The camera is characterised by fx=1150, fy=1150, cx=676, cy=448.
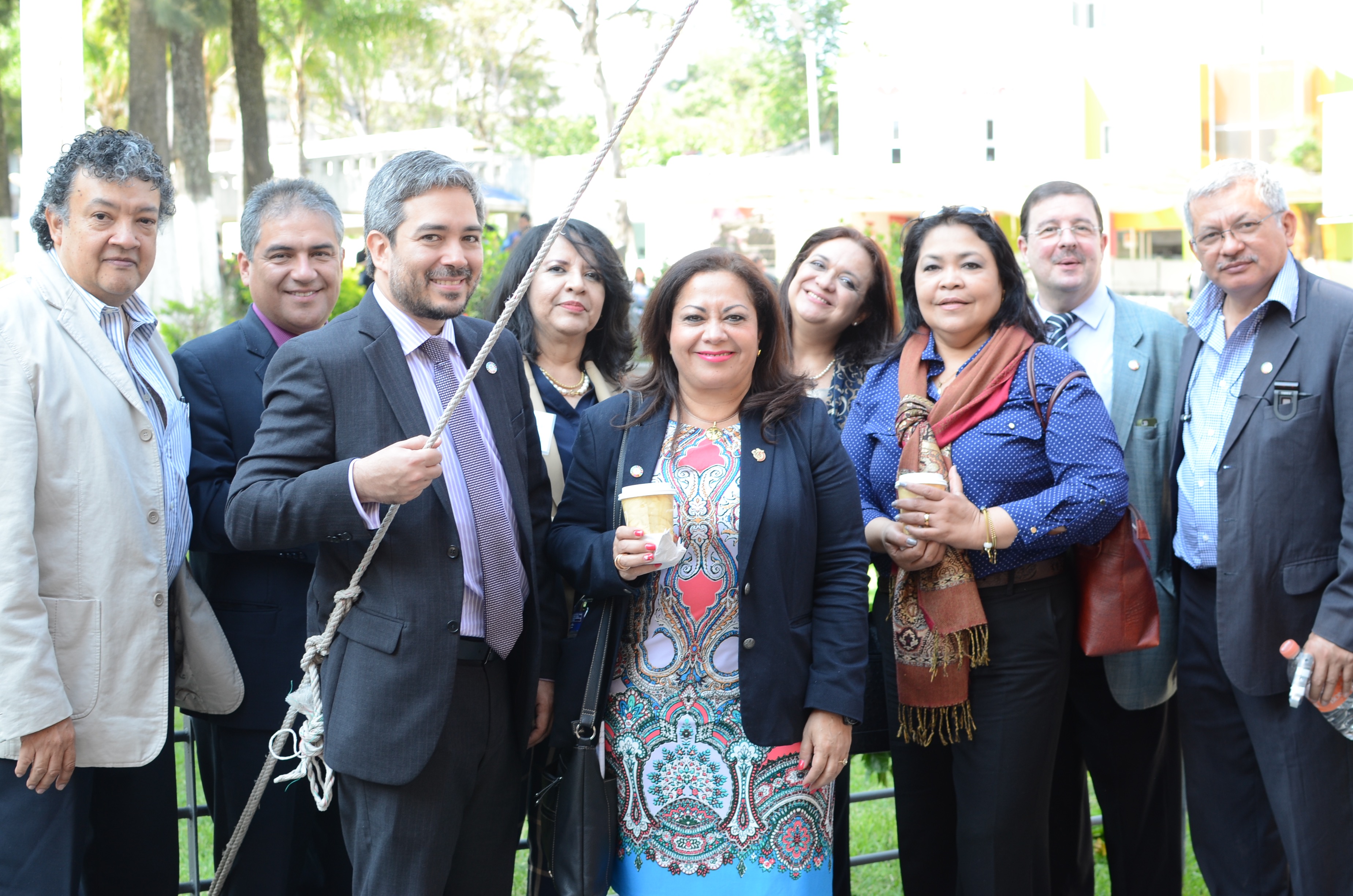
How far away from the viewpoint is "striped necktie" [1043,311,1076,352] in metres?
4.14

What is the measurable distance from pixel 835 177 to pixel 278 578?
18798 mm

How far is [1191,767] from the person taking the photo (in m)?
3.70

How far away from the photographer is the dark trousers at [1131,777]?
4.00 metres

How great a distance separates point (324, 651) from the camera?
2.83 metres

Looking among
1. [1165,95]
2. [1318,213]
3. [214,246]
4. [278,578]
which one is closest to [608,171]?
[214,246]

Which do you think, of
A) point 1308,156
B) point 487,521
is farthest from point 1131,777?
point 1308,156

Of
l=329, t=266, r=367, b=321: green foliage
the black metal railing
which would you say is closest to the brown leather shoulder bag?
the black metal railing

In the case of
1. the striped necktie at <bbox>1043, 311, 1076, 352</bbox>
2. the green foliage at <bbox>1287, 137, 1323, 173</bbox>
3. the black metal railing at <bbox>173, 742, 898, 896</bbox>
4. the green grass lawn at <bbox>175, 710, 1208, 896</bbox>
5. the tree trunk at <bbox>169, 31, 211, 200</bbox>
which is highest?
the green foliage at <bbox>1287, 137, 1323, 173</bbox>

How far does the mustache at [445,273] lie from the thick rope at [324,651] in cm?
17

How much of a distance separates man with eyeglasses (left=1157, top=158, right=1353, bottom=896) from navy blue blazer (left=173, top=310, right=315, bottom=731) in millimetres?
2730

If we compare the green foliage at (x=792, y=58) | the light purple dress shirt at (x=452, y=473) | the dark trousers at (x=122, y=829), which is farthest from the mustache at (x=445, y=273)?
the green foliage at (x=792, y=58)

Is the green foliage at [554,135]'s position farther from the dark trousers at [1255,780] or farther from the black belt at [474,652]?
the black belt at [474,652]

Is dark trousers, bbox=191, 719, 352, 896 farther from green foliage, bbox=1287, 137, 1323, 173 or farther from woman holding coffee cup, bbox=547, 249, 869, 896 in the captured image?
green foliage, bbox=1287, 137, 1323, 173

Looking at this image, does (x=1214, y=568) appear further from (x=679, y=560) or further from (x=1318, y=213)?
(x=1318, y=213)
